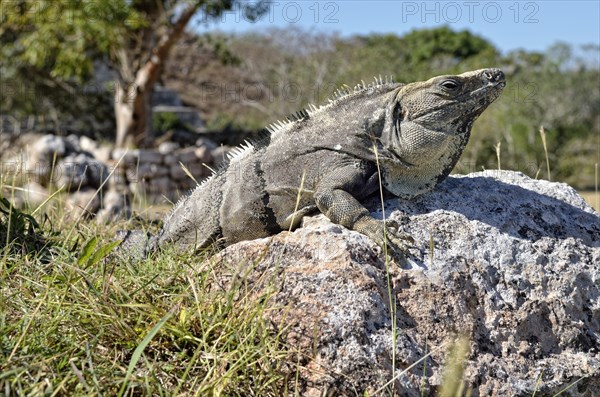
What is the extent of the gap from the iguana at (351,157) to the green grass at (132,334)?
57cm

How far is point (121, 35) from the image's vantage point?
1723 cm

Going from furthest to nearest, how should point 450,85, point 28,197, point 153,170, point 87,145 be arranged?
point 87,145, point 153,170, point 28,197, point 450,85

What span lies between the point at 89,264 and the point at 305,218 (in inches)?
42.3

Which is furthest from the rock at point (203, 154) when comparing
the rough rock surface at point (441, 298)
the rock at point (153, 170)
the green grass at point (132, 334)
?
the green grass at point (132, 334)

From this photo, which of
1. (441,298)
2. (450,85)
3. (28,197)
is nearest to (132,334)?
(441,298)

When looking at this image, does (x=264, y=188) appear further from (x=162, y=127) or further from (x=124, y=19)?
(x=162, y=127)

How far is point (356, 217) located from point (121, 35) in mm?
15268

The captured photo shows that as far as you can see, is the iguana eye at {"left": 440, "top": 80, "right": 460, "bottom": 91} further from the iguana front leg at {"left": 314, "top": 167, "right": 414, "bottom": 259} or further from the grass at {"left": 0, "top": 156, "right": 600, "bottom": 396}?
the grass at {"left": 0, "top": 156, "right": 600, "bottom": 396}

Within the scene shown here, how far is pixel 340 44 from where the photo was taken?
105 ft

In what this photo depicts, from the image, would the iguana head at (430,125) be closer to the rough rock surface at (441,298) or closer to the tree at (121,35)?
the rough rock surface at (441,298)

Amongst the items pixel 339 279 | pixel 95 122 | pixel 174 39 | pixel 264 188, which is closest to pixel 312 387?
pixel 339 279

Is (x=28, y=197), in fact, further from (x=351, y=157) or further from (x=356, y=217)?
(x=356, y=217)

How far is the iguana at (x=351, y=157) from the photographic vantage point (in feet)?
11.5

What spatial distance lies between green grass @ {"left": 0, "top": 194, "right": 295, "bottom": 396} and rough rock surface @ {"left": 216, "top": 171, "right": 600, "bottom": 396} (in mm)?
153
